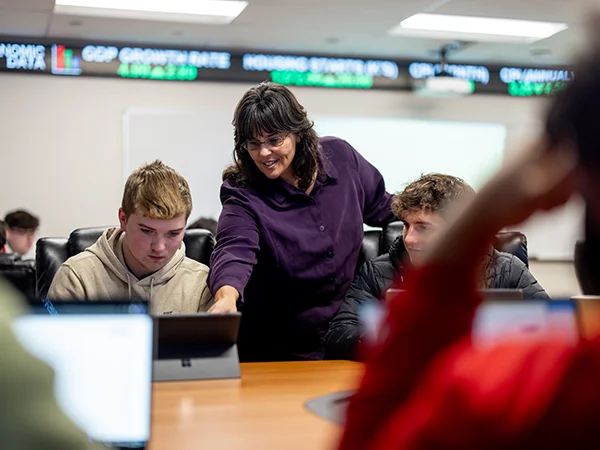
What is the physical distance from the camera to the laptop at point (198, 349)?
1.80 m

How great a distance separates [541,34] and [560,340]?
6.35m

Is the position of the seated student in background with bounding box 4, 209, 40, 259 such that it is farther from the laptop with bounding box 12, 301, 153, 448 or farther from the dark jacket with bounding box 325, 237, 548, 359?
the laptop with bounding box 12, 301, 153, 448

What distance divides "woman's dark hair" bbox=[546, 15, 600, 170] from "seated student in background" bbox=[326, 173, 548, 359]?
171cm

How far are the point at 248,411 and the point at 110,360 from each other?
48 centimetres

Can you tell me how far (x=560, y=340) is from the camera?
0.56 metres

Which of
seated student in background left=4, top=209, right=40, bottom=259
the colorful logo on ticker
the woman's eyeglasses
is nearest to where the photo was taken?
the woman's eyeglasses

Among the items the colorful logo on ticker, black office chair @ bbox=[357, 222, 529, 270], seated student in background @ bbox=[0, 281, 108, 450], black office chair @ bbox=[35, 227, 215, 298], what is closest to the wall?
the colorful logo on ticker

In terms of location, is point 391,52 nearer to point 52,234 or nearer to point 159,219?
point 52,234

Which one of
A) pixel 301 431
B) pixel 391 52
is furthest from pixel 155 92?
pixel 301 431

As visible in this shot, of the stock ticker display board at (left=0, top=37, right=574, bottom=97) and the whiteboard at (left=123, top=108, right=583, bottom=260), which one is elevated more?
the stock ticker display board at (left=0, top=37, right=574, bottom=97)

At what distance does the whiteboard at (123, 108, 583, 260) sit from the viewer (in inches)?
267

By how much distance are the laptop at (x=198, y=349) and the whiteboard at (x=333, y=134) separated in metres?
4.61

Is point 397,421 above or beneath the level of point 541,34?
beneath

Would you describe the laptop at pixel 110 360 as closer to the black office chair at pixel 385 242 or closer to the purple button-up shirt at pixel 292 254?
the purple button-up shirt at pixel 292 254
